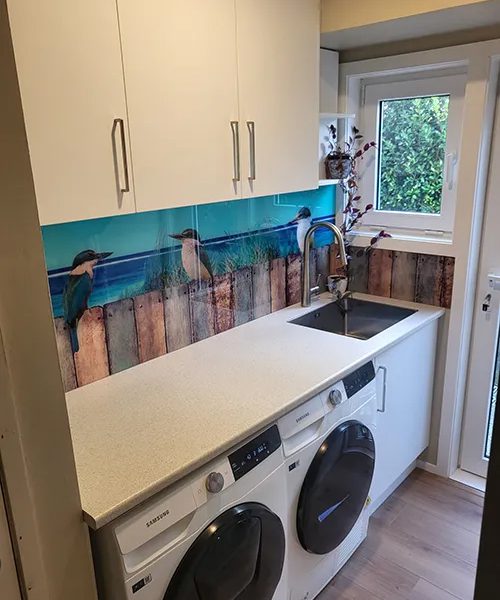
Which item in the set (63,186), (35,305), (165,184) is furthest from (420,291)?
(35,305)

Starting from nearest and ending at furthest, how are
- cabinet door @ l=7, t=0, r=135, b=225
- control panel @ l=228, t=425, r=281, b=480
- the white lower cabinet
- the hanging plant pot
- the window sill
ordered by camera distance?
cabinet door @ l=7, t=0, r=135, b=225
control panel @ l=228, t=425, r=281, b=480
the white lower cabinet
the window sill
the hanging plant pot

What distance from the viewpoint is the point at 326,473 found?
1.67m

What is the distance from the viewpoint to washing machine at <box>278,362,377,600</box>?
1.59 meters

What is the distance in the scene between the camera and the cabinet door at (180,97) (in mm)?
1319

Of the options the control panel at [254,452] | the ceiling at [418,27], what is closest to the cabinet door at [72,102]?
the control panel at [254,452]

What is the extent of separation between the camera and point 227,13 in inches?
60.2

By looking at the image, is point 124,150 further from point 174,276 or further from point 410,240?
point 410,240

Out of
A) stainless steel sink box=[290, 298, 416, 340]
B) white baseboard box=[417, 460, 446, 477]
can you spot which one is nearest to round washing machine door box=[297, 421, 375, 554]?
stainless steel sink box=[290, 298, 416, 340]

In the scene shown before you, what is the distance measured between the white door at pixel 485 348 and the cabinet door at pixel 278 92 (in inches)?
31.7

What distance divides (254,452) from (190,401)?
261mm

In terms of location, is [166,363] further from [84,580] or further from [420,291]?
[420,291]

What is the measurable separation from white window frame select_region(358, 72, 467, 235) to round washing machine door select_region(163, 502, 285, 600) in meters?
1.55

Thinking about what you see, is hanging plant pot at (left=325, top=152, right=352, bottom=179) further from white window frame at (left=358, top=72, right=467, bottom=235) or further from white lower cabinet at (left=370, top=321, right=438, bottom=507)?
white lower cabinet at (left=370, top=321, right=438, bottom=507)

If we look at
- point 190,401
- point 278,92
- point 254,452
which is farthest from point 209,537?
point 278,92
